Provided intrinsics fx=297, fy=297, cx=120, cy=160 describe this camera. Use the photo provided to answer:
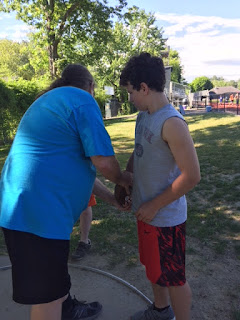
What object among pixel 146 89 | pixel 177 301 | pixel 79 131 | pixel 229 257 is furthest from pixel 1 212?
pixel 229 257

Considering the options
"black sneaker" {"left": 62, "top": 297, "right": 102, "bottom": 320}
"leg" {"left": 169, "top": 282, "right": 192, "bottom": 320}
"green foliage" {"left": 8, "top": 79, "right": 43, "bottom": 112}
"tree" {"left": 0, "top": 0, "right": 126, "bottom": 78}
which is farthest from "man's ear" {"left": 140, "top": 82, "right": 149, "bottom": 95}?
"tree" {"left": 0, "top": 0, "right": 126, "bottom": 78}

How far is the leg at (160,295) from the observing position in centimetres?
203

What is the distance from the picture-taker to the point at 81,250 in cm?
327

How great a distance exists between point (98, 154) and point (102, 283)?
1.68 metres

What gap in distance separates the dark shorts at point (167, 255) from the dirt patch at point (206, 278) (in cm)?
81

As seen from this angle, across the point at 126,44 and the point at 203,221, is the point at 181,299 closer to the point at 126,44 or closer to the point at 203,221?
the point at 203,221

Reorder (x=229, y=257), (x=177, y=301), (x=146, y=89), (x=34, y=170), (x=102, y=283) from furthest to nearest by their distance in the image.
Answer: (x=229, y=257) < (x=102, y=283) < (x=177, y=301) < (x=146, y=89) < (x=34, y=170)

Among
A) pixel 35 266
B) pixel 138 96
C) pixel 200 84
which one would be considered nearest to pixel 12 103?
pixel 138 96

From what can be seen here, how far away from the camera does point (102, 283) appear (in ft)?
8.88

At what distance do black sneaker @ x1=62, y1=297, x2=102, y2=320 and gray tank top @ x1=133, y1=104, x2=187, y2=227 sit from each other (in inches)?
40.0

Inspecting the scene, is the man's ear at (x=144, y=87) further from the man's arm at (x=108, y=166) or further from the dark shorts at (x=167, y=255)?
the dark shorts at (x=167, y=255)

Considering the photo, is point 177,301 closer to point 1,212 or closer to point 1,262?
point 1,212

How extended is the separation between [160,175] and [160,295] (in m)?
0.89

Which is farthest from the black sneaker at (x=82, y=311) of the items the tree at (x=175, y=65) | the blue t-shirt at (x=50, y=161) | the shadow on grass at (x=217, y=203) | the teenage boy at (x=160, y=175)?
the tree at (x=175, y=65)
